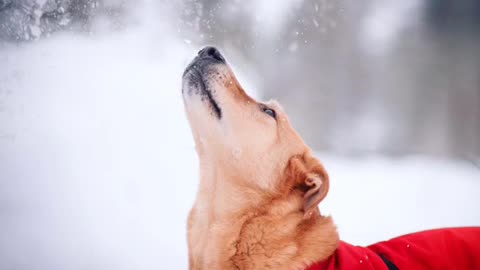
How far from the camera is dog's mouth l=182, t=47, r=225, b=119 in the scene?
1.58 meters

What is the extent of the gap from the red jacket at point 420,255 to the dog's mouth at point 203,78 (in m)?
0.74

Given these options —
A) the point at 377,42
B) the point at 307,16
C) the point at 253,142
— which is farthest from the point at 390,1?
the point at 253,142

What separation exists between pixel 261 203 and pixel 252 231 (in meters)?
0.14

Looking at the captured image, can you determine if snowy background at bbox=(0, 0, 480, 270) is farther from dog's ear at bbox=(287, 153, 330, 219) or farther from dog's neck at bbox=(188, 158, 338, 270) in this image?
dog's ear at bbox=(287, 153, 330, 219)

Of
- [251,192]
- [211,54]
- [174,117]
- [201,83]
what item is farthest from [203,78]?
[174,117]

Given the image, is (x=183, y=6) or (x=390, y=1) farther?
(x=390, y=1)

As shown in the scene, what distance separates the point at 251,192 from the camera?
153cm

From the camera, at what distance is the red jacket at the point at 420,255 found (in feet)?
4.25

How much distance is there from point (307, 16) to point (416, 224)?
5.47ft

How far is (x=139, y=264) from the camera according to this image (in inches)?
82.8

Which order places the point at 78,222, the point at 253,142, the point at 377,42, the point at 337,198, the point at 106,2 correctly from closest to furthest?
the point at 253,142 < the point at 78,222 < the point at 106,2 < the point at 337,198 < the point at 377,42

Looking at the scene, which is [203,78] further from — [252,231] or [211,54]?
[252,231]

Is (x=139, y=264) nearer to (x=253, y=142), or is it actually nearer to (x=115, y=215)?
(x=115, y=215)

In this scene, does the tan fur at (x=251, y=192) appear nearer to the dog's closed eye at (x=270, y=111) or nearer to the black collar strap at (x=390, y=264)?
the dog's closed eye at (x=270, y=111)
